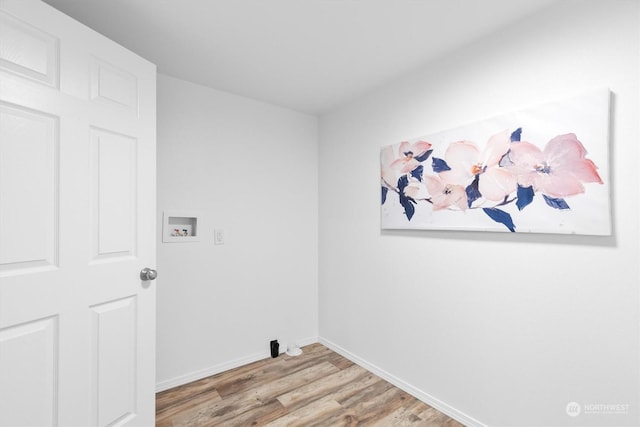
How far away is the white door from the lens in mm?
1109

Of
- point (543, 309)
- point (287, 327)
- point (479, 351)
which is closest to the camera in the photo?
point (543, 309)

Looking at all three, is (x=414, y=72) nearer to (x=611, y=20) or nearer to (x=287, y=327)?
(x=611, y=20)

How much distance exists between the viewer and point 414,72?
2129mm

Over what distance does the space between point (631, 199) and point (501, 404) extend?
4.03ft

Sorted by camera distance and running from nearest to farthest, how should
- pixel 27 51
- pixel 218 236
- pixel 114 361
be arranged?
pixel 27 51 < pixel 114 361 < pixel 218 236

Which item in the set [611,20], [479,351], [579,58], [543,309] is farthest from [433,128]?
[479,351]

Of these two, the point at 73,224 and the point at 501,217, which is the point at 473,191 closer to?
the point at 501,217

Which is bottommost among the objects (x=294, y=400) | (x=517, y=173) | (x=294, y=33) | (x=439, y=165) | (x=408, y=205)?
(x=294, y=400)

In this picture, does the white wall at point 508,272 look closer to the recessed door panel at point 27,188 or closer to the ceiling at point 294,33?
the ceiling at point 294,33

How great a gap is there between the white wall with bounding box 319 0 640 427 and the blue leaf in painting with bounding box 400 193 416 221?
0.14 metres

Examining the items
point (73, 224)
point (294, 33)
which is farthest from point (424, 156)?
point (73, 224)

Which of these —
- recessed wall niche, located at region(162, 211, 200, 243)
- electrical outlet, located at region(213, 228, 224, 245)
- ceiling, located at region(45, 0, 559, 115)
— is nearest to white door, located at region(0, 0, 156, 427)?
ceiling, located at region(45, 0, 559, 115)

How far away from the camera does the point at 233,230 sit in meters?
2.51

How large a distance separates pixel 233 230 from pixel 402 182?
1.43 meters
